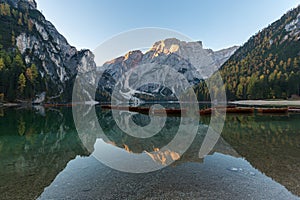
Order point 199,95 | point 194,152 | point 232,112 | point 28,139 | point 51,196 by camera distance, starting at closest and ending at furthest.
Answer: point 51,196 < point 194,152 < point 28,139 < point 232,112 < point 199,95

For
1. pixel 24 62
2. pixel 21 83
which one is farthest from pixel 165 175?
pixel 24 62

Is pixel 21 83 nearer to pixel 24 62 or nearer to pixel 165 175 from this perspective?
pixel 24 62

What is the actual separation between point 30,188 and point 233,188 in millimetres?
9504

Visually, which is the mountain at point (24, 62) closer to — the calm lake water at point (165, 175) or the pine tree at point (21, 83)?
the pine tree at point (21, 83)

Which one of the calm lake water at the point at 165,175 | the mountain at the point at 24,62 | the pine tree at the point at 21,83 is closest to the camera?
the calm lake water at the point at 165,175

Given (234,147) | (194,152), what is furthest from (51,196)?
(234,147)

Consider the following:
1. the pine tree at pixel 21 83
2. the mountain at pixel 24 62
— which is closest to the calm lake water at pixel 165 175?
the pine tree at pixel 21 83

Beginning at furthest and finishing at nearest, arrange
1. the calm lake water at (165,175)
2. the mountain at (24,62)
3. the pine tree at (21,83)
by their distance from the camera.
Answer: the mountain at (24,62) → the pine tree at (21,83) → the calm lake water at (165,175)

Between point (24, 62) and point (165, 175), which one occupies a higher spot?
point (24, 62)

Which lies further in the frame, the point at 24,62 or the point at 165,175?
the point at 24,62

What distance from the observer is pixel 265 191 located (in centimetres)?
871

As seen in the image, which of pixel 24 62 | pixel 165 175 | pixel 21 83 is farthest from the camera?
pixel 24 62

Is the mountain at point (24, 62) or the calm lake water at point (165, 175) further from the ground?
the mountain at point (24, 62)

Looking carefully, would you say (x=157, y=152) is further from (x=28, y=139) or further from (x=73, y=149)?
(x=28, y=139)
